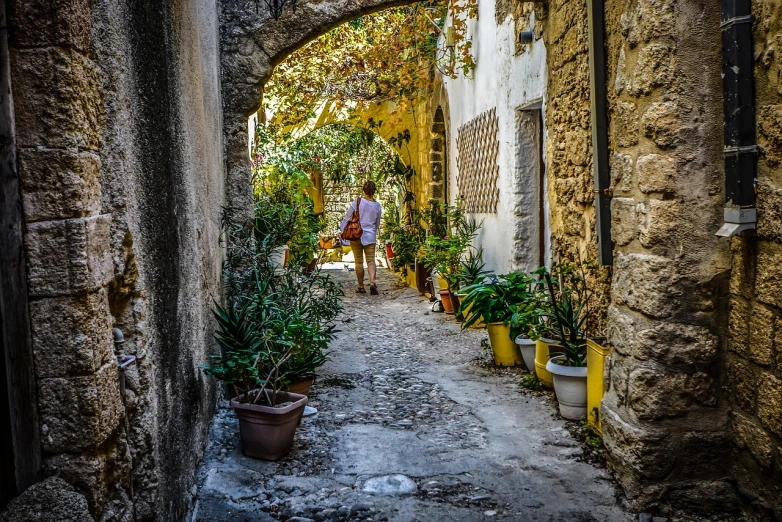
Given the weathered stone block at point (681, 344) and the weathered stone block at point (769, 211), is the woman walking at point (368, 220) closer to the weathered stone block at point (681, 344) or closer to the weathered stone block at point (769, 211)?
the weathered stone block at point (681, 344)

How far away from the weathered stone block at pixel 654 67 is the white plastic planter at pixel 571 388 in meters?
1.72

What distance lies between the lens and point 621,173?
3.36m

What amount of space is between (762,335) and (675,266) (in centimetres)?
44

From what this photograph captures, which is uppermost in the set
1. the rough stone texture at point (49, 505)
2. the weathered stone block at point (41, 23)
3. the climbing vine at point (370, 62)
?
the climbing vine at point (370, 62)

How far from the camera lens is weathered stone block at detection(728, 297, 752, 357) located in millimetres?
2844

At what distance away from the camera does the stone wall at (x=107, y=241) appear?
1764mm

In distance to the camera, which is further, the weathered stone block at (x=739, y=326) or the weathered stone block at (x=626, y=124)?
the weathered stone block at (x=626, y=124)

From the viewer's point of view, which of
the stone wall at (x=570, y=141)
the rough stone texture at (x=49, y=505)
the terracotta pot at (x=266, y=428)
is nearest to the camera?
the rough stone texture at (x=49, y=505)

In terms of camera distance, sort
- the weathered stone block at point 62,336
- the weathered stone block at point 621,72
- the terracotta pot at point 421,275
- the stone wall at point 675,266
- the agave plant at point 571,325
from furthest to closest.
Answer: the terracotta pot at point 421,275 → the agave plant at point 571,325 → the weathered stone block at point 621,72 → the stone wall at point 675,266 → the weathered stone block at point 62,336

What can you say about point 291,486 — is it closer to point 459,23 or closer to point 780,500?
point 780,500

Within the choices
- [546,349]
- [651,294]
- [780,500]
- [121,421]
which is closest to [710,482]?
[780,500]

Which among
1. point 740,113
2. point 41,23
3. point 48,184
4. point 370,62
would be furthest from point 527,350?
point 370,62

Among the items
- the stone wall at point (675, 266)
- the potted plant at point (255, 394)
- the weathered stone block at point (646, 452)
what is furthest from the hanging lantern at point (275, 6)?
the weathered stone block at point (646, 452)

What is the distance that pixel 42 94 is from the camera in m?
1.76
